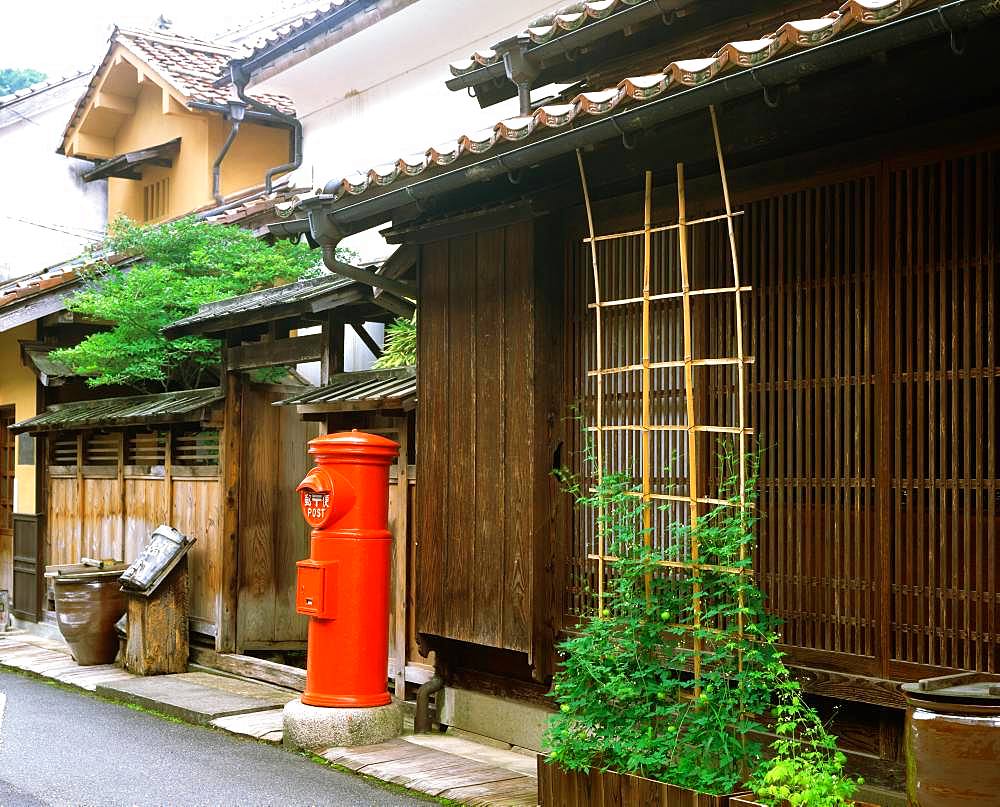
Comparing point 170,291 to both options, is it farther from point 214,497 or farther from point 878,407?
point 878,407

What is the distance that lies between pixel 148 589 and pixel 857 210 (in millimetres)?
8483

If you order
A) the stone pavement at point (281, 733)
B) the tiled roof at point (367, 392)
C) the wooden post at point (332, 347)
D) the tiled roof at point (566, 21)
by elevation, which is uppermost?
the tiled roof at point (566, 21)

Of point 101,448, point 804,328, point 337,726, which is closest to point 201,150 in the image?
point 101,448

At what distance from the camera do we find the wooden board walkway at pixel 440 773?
717 cm

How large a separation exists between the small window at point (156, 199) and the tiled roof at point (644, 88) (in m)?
14.8

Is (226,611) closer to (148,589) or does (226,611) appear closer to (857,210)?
(148,589)

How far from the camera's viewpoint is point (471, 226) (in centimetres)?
833

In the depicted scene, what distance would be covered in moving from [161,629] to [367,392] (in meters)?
4.02

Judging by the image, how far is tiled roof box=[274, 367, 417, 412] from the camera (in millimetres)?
9477

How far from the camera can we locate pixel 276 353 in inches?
451

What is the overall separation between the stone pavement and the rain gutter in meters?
3.67

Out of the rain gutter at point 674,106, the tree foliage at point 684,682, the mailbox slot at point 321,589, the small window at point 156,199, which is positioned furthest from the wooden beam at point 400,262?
the small window at point 156,199

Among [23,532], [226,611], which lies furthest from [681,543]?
[23,532]

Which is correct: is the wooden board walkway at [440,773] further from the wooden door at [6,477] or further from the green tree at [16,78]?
the green tree at [16,78]
